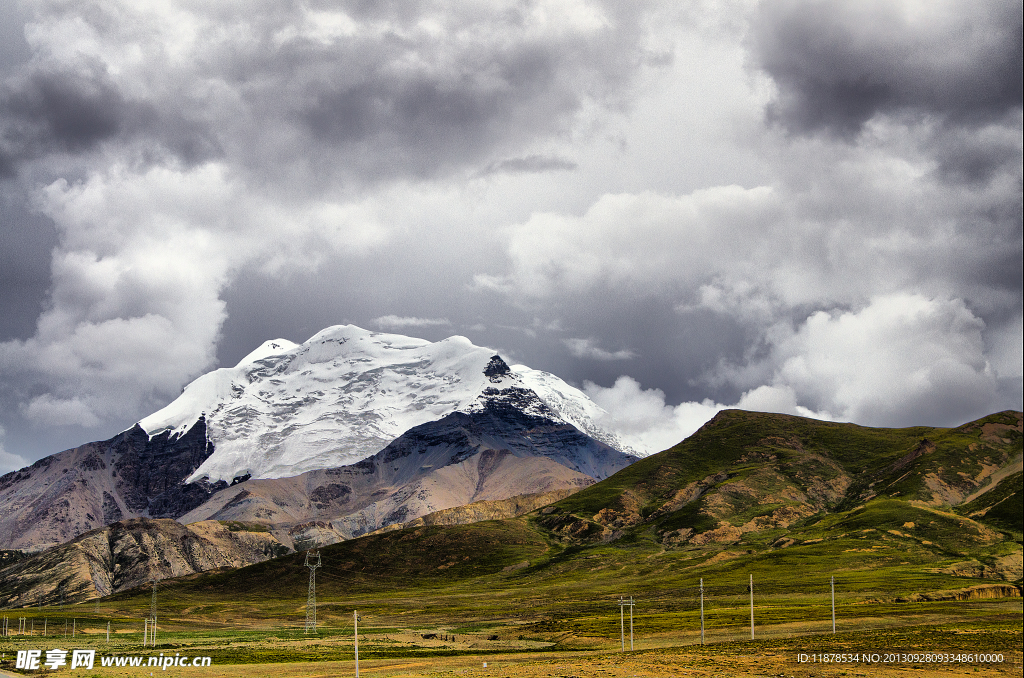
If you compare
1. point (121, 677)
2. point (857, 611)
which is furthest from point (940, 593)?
point (121, 677)

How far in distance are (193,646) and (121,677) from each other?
67.7 metres

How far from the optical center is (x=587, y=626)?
6801 inches

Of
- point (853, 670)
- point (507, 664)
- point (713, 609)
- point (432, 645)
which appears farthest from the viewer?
point (713, 609)

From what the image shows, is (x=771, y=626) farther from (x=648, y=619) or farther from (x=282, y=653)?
(x=282, y=653)

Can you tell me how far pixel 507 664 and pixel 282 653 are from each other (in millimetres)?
48750

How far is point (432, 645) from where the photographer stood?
529 feet

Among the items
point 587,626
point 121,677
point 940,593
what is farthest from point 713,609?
Result: point 121,677

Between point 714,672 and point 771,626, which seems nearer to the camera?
point 714,672

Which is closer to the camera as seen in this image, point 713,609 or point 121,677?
point 121,677

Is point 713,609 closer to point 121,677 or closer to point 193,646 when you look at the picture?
point 193,646

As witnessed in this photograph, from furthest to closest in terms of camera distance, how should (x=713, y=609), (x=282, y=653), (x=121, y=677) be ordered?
(x=713, y=609)
(x=282, y=653)
(x=121, y=677)

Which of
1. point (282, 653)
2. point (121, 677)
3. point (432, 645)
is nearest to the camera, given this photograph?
point (121, 677)

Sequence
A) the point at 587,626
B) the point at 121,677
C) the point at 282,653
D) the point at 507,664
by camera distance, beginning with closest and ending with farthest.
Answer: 1. the point at 121,677
2. the point at 507,664
3. the point at 282,653
4. the point at 587,626

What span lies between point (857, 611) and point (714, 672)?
86.8m
